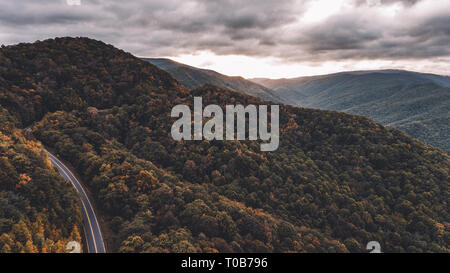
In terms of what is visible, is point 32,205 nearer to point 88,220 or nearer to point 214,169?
point 88,220

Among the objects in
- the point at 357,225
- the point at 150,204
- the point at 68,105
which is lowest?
the point at 357,225

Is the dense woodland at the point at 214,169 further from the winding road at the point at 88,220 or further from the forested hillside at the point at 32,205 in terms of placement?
the forested hillside at the point at 32,205

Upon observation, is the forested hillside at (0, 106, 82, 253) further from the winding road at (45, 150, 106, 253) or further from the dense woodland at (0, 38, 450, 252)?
the winding road at (45, 150, 106, 253)

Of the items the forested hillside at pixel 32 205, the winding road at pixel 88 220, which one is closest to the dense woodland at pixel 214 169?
the winding road at pixel 88 220

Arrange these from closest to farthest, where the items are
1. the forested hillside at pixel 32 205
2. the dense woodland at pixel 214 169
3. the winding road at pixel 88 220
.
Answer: the forested hillside at pixel 32 205 < the winding road at pixel 88 220 < the dense woodland at pixel 214 169

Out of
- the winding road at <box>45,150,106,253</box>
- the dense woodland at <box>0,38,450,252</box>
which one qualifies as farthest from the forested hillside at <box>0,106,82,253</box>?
the winding road at <box>45,150,106,253</box>

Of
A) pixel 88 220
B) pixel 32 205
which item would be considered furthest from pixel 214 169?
pixel 32 205

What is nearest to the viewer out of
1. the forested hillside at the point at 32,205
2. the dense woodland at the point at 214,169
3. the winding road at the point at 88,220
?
the forested hillside at the point at 32,205

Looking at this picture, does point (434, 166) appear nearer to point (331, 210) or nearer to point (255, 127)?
point (331, 210)
